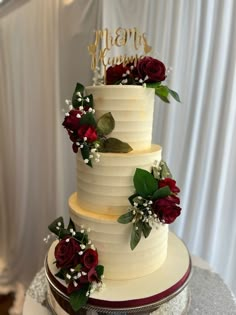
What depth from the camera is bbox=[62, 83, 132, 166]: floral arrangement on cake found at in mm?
897

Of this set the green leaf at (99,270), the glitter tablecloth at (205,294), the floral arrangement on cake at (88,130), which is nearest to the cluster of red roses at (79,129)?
the floral arrangement on cake at (88,130)

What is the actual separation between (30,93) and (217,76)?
1.39 m

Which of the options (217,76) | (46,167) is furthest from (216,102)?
(46,167)

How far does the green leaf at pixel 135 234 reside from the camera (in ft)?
Answer: 2.96

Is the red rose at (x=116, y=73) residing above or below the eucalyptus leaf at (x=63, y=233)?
above

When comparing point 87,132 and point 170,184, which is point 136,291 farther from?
point 87,132

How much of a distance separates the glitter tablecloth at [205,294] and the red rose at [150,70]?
33.7 inches

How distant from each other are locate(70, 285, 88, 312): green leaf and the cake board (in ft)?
0.09

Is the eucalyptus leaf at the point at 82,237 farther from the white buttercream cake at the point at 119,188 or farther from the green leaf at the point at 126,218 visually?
the green leaf at the point at 126,218

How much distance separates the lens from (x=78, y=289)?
88 cm

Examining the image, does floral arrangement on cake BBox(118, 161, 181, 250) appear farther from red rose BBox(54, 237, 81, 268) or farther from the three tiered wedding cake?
red rose BBox(54, 237, 81, 268)

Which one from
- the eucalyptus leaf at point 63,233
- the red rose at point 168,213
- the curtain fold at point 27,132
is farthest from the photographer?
the curtain fold at point 27,132

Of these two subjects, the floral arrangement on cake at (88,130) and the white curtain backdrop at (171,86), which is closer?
the floral arrangement on cake at (88,130)

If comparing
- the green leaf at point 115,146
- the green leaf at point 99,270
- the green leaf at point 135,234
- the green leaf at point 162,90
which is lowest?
the green leaf at point 99,270
